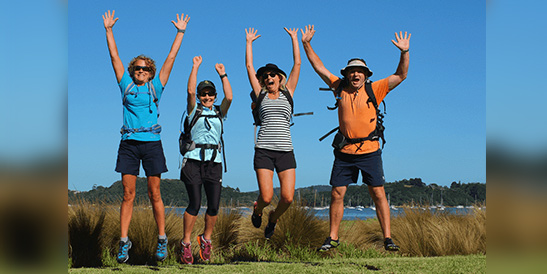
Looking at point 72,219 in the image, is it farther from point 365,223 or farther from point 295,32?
point 365,223

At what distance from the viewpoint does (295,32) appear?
31.2ft

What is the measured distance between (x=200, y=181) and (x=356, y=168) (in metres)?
2.93

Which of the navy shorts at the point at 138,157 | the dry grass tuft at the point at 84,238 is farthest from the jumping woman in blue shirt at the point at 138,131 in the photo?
the dry grass tuft at the point at 84,238

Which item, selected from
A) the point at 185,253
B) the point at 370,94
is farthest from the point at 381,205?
the point at 185,253

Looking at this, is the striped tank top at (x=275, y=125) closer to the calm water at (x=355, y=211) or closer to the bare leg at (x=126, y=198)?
the bare leg at (x=126, y=198)

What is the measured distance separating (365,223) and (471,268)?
481 centimetres

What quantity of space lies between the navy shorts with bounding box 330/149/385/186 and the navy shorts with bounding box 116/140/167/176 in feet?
10.0

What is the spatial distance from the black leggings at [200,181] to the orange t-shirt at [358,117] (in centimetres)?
252

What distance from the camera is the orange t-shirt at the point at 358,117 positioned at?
871 cm

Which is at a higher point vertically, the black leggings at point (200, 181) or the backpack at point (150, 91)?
the backpack at point (150, 91)

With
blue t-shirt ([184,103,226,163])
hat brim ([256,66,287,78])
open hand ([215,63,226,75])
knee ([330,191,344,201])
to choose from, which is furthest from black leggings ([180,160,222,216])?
knee ([330,191,344,201])

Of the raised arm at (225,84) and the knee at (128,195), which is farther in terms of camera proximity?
the raised arm at (225,84)

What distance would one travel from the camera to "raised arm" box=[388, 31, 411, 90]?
868 centimetres
